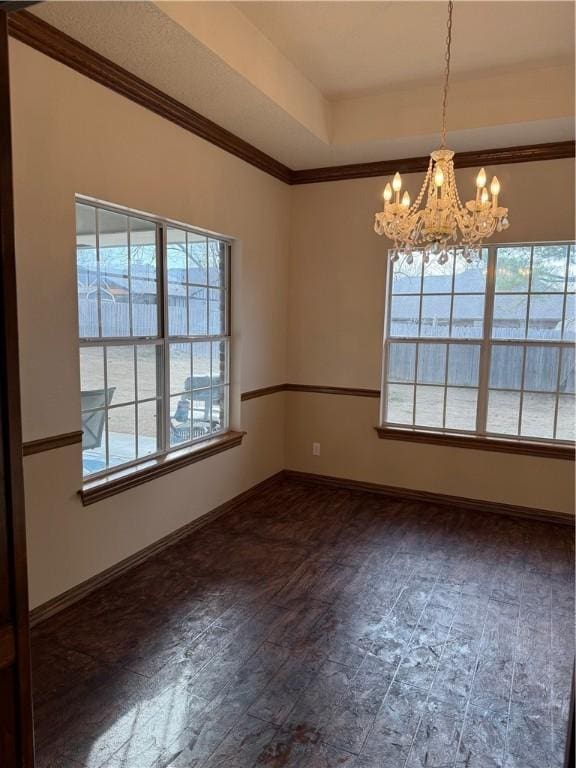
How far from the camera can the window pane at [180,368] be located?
3.52m

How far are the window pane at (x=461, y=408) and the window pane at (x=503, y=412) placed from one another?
0.41ft

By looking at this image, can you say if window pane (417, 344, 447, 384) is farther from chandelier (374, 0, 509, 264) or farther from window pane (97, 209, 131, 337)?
window pane (97, 209, 131, 337)

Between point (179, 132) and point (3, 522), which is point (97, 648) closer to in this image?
point (3, 522)

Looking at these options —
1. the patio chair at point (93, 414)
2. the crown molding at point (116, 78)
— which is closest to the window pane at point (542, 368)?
the crown molding at point (116, 78)

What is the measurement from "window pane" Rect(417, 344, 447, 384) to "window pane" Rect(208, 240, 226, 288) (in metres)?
1.78

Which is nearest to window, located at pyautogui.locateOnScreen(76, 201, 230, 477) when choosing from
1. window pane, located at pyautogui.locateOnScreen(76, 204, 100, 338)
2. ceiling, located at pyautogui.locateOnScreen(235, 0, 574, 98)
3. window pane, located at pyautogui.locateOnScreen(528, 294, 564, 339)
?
window pane, located at pyautogui.locateOnScreen(76, 204, 100, 338)

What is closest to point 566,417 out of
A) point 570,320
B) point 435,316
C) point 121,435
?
point 570,320

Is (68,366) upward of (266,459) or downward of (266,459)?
upward

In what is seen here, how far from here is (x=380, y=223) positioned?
275 cm

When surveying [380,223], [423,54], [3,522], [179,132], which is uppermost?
[423,54]

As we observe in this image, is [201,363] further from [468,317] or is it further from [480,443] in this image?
[480,443]

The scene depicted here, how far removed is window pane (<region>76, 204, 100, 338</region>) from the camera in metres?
2.75

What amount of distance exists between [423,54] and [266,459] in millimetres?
3316

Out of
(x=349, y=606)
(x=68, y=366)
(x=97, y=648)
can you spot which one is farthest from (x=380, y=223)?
(x=97, y=648)
